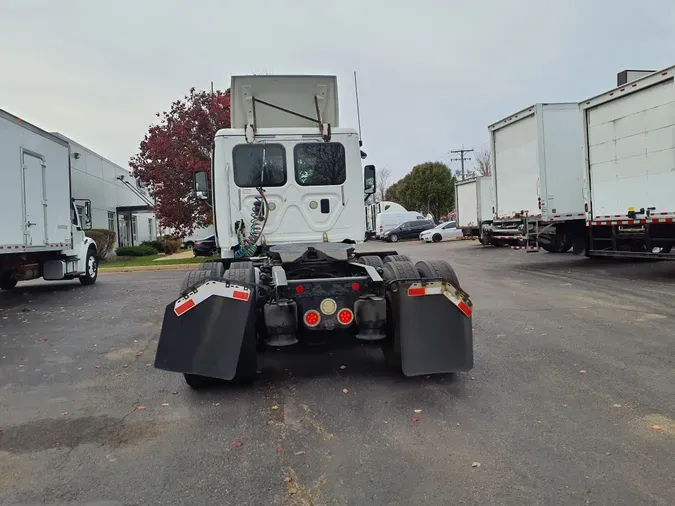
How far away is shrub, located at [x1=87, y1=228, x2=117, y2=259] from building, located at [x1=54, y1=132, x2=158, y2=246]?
8.83ft

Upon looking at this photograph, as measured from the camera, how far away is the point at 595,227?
13820mm

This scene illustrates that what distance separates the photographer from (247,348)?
16.1 feet

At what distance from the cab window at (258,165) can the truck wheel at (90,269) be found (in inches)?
377

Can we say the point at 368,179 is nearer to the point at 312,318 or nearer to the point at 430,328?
the point at 312,318

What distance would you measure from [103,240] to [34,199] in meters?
13.4

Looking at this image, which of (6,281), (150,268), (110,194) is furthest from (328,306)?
(110,194)

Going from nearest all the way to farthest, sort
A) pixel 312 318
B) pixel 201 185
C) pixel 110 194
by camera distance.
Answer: pixel 312 318 < pixel 201 185 < pixel 110 194

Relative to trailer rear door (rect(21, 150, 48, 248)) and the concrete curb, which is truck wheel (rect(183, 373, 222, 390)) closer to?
trailer rear door (rect(21, 150, 48, 248))

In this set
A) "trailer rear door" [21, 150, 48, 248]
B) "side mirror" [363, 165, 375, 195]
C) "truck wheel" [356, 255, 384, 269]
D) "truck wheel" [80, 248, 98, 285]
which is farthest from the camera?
"truck wheel" [80, 248, 98, 285]

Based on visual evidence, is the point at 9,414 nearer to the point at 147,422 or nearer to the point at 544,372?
the point at 147,422

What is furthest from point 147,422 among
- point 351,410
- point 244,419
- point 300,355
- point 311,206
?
point 311,206

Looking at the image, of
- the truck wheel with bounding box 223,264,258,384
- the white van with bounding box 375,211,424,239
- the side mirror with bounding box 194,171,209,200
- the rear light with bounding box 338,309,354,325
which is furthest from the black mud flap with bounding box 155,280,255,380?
the white van with bounding box 375,211,424,239

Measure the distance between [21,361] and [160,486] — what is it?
14.0 ft

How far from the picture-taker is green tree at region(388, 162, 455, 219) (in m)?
54.3
